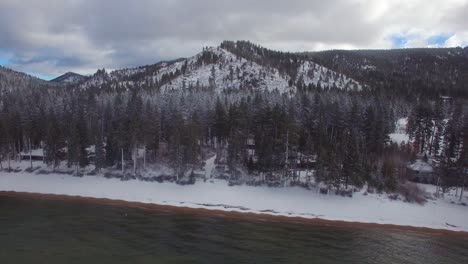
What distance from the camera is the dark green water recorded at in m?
33.7

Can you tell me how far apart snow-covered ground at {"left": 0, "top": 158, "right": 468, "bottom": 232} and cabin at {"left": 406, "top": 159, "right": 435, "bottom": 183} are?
10.1 feet

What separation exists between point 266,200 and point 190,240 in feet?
78.9

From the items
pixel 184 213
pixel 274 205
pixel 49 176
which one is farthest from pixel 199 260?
pixel 49 176

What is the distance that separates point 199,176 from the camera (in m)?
70.2

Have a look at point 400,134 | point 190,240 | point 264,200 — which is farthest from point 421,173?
point 190,240

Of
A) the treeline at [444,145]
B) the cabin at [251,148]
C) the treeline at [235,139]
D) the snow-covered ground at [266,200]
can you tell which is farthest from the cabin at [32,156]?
the treeline at [444,145]

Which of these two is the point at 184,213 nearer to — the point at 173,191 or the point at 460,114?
the point at 173,191

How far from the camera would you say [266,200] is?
6138 cm

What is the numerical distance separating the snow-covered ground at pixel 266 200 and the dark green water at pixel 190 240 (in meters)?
6.12

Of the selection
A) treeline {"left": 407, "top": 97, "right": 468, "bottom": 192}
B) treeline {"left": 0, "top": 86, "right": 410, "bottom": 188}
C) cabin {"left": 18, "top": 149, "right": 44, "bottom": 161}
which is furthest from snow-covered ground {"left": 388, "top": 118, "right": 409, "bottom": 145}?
cabin {"left": 18, "top": 149, "right": 44, "bottom": 161}

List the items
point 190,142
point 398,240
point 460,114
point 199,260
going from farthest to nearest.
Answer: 1. point 460,114
2. point 190,142
3. point 398,240
4. point 199,260

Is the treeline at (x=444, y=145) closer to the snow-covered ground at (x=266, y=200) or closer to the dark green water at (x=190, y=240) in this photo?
the snow-covered ground at (x=266, y=200)

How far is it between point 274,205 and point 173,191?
18092 millimetres

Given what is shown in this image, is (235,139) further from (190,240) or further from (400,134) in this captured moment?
(400,134)
